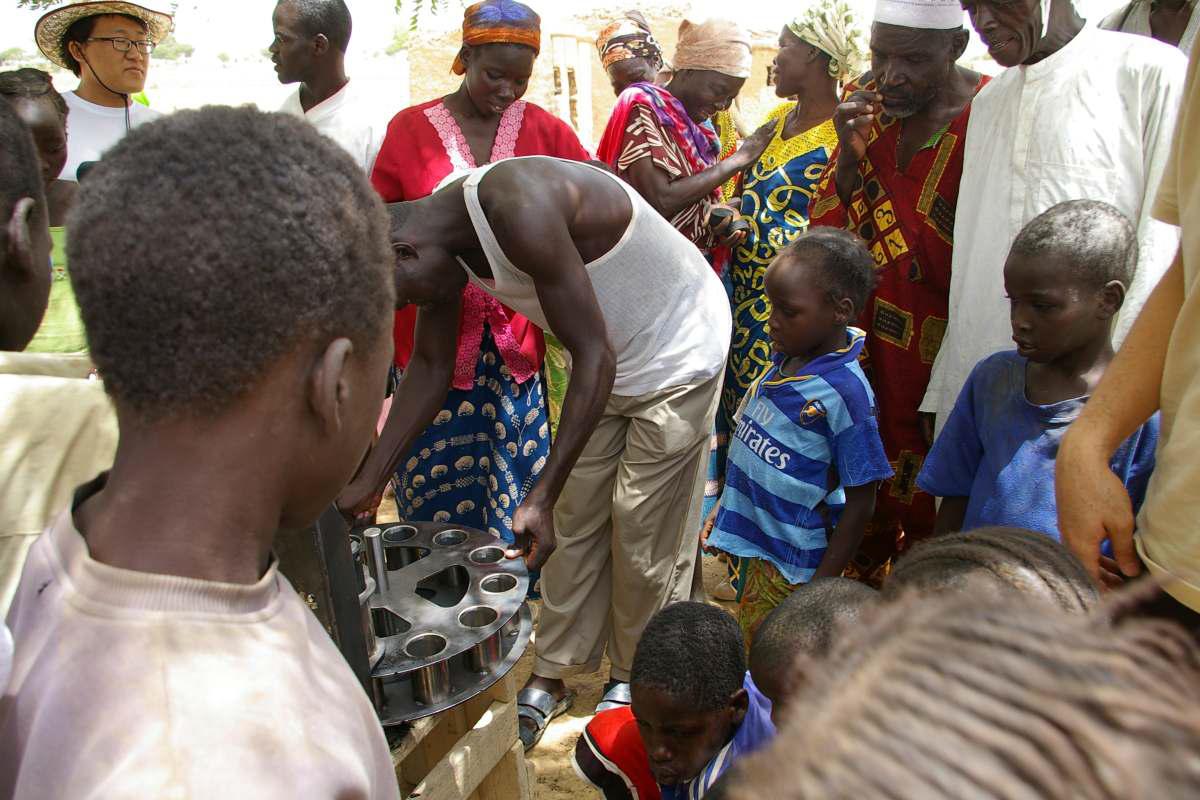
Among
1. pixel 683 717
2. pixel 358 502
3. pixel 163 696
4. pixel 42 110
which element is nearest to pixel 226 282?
pixel 163 696

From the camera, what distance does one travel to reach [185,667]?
736mm

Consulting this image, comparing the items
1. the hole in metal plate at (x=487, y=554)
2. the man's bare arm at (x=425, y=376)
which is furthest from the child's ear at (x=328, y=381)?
the man's bare arm at (x=425, y=376)

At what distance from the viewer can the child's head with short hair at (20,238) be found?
48.4 inches

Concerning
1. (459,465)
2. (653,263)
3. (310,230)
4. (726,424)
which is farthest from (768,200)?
(310,230)

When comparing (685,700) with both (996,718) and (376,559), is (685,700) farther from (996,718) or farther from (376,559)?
(996,718)

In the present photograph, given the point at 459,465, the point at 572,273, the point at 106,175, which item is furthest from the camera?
the point at 459,465

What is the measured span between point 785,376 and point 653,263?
0.52 metres

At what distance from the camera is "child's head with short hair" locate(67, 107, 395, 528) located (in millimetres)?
777

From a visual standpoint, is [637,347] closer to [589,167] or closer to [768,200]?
[589,167]

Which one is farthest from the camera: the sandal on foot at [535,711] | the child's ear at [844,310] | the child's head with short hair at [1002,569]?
the sandal on foot at [535,711]

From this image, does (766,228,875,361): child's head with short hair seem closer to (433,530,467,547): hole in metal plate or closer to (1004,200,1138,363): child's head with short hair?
(1004,200,1138,363): child's head with short hair

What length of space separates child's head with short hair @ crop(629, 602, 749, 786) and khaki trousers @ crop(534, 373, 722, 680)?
917 millimetres

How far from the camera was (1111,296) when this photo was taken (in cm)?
201

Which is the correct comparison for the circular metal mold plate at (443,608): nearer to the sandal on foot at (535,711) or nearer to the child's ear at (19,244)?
the child's ear at (19,244)
